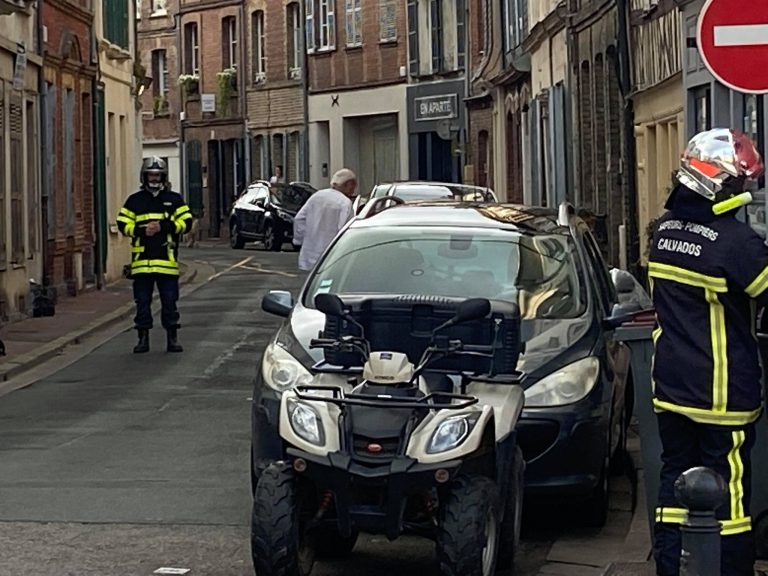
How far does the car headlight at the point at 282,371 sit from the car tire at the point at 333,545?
0.71m

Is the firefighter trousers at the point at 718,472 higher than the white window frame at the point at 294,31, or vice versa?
the white window frame at the point at 294,31

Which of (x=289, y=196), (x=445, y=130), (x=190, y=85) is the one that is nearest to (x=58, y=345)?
(x=445, y=130)

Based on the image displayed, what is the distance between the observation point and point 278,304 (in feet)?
30.7

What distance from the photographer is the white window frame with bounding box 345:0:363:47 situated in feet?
156

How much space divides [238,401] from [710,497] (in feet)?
29.7

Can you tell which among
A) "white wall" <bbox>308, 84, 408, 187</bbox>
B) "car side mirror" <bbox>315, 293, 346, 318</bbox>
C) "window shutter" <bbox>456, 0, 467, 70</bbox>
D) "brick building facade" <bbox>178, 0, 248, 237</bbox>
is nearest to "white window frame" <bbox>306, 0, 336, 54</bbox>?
"white wall" <bbox>308, 84, 408, 187</bbox>

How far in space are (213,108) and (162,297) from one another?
118 feet

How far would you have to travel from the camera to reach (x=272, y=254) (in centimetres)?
3981

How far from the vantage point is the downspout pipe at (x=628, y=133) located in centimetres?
2411

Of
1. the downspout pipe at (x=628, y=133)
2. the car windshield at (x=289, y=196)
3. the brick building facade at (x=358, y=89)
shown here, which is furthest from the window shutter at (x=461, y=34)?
the downspout pipe at (x=628, y=133)

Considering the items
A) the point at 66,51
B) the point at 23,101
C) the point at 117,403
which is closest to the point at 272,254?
the point at 66,51

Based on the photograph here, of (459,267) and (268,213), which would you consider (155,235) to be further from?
(268,213)

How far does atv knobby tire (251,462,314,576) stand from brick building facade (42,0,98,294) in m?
18.1

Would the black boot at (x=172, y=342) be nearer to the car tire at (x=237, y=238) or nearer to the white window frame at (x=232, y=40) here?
the car tire at (x=237, y=238)
